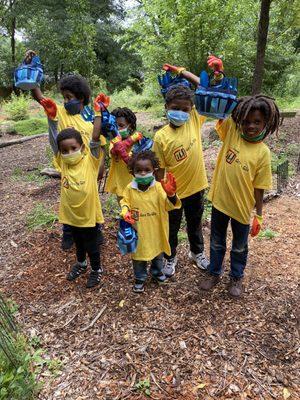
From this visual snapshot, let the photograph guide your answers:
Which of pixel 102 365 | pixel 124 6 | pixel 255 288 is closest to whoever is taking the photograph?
pixel 102 365

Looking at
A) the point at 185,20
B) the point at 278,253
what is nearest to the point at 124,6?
the point at 185,20

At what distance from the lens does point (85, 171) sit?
309 cm

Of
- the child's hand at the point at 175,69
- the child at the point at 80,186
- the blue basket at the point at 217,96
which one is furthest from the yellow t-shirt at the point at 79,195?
the blue basket at the point at 217,96

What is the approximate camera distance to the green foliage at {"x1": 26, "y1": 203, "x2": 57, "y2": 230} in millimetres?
4438

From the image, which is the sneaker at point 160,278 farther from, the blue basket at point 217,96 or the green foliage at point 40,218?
the green foliage at point 40,218

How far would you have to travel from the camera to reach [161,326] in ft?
9.34

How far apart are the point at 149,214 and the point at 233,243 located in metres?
0.79

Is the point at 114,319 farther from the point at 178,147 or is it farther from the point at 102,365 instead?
the point at 178,147

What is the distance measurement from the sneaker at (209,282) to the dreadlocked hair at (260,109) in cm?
140

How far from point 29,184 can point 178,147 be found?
4.08m

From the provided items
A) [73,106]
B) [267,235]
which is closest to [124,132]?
[73,106]

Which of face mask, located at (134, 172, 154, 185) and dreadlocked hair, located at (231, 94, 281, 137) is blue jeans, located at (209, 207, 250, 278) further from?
dreadlocked hair, located at (231, 94, 281, 137)

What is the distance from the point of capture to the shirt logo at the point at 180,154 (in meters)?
3.06

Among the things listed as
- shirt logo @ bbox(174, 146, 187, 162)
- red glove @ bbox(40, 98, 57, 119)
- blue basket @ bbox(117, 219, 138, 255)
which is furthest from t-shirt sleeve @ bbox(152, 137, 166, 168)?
red glove @ bbox(40, 98, 57, 119)
